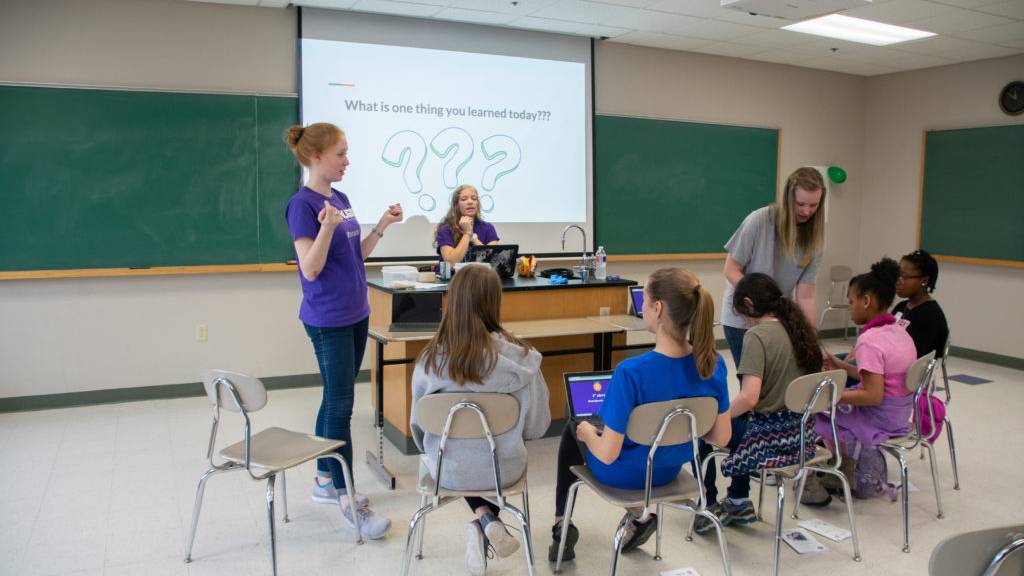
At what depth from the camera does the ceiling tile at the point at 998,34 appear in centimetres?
552

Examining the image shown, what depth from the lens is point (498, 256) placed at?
443 cm

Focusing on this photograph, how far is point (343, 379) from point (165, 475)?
1352mm

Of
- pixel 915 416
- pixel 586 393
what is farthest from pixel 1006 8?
pixel 586 393

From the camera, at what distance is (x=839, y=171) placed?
298 inches

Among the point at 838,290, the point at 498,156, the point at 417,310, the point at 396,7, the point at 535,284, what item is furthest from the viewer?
the point at 838,290

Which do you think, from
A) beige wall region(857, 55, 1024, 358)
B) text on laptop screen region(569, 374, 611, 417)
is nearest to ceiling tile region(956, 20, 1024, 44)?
beige wall region(857, 55, 1024, 358)

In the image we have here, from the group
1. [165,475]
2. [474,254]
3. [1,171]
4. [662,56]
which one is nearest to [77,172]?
[1,171]

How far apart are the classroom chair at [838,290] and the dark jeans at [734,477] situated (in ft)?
15.9

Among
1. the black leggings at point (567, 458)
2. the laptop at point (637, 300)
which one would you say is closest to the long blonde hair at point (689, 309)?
the black leggings at point (567, 458)

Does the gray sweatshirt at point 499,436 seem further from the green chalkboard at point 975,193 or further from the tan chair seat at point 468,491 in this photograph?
the green chalkboard at point 975,193

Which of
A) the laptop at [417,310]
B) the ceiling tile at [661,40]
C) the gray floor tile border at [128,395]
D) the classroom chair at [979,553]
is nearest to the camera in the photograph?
the classroom chair at [979,553]

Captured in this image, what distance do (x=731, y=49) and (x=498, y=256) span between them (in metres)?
3.42

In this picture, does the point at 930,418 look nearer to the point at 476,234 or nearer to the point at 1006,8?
the point at 476,234

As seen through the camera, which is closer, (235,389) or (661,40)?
(235,389)
